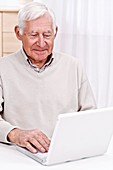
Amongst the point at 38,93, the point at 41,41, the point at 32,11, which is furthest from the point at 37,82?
the point at 32,11

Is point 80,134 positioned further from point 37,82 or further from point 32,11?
point 32,11

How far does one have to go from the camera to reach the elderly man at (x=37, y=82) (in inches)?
79.4

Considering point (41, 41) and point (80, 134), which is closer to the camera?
point (80, 134)

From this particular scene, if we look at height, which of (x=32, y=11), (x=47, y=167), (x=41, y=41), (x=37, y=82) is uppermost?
(x=32, y=11)

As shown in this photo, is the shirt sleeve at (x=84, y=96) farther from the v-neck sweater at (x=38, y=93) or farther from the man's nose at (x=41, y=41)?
the man's nose at (x=41, y=41)

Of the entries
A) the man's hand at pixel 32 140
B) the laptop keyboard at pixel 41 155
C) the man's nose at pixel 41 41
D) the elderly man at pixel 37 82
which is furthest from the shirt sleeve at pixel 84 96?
the laptop keyboard at pixel 41 155

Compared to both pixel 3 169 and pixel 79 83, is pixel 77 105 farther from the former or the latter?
pixel 3 169

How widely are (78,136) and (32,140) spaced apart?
0.69 feet

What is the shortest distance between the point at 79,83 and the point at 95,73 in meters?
1.56

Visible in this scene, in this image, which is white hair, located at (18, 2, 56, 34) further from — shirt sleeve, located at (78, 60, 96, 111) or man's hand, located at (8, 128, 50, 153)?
man's hand, located at (8, 128, 50, 153)

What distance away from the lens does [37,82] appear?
2059mm

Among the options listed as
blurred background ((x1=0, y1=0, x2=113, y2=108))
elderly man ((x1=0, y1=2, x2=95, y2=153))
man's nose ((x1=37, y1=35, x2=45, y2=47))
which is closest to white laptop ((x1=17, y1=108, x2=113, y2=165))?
elderly man ((x1=0, y1=2, x2=95, y2=153))

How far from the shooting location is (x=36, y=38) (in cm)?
A: 205

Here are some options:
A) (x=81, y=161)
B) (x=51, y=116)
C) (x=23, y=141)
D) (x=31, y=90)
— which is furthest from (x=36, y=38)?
(x=81, y=161)
